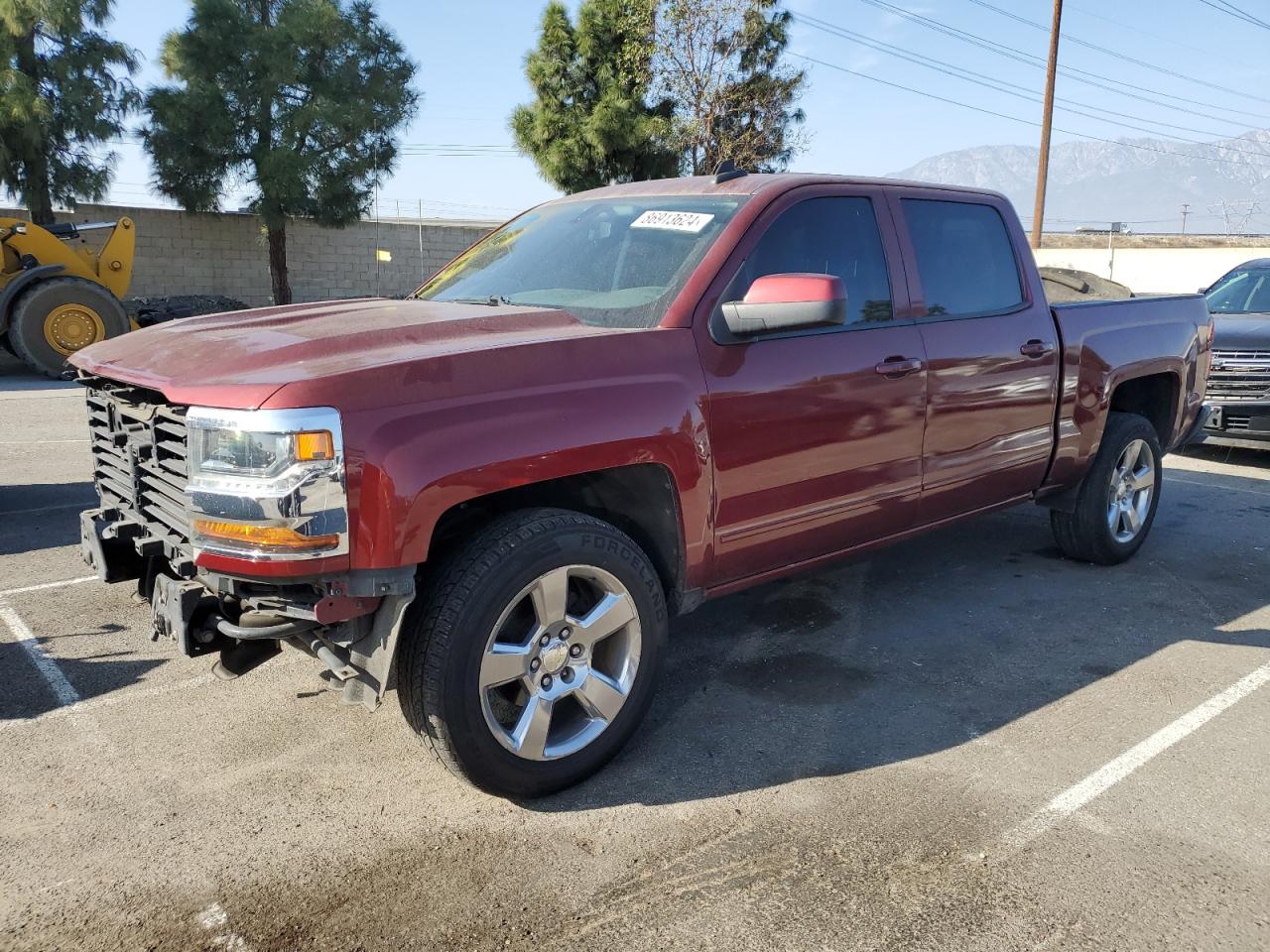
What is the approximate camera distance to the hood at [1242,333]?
340 inches

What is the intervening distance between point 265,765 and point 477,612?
110 centimetres

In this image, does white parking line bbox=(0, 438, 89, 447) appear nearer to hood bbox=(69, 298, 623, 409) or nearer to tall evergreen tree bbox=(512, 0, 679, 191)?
hood bbox=(69, 298, 623, 409)

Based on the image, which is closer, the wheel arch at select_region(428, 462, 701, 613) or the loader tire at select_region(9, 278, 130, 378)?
the wheel arch at select_region(428, 462, 701, 613)

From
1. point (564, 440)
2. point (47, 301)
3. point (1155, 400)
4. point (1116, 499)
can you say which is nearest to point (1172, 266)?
point (1155, 400)

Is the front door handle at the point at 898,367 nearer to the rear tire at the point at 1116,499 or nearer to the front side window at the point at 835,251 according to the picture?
the front side window at the point at 835,251

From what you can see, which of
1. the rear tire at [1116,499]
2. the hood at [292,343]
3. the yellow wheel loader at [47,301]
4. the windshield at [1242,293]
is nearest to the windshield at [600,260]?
the hood at [292,343]

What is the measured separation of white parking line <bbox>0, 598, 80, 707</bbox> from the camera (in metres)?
3.91

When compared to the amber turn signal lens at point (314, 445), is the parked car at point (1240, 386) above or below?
below

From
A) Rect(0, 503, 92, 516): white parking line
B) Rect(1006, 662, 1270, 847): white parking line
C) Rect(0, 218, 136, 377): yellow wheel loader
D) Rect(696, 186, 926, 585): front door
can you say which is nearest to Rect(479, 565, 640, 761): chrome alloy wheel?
Rect(696, 186, 926, 585): front door

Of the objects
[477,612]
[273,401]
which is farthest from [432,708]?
[273,401]

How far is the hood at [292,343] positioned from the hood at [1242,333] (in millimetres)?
7174

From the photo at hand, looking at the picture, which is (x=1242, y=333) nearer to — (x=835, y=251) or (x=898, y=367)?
(x=898, y=367)

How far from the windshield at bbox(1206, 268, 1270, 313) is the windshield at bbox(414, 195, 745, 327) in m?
7.80

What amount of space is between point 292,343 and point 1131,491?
4.71 m
